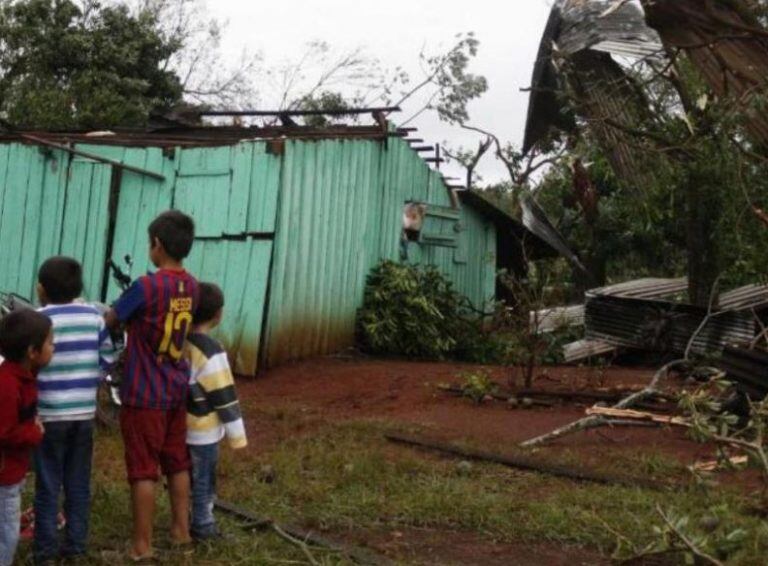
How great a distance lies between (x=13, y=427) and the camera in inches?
178

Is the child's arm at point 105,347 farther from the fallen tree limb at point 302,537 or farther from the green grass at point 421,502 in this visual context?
the fallen tree limb at point 302,537

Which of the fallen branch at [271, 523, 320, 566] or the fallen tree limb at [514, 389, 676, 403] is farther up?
the fallen tree limb at [514, 389, 676, 403]

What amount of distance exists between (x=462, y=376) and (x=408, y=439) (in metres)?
3.28

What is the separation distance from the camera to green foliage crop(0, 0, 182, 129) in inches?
919

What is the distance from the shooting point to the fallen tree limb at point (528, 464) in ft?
22.6

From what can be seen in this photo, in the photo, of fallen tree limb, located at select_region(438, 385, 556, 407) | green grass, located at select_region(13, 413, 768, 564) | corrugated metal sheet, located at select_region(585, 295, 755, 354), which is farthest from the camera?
corrugated metal sheet, located at select_region(585, 295, 755, 354)

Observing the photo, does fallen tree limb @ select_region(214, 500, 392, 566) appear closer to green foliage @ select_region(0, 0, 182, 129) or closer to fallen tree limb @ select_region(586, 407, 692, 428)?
fallen tree limb @ select_region(586, 407, 692, 428)

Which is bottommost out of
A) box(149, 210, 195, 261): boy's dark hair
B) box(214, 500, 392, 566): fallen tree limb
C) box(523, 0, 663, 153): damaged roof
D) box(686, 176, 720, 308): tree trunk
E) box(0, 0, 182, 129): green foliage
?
box(214, 500, 392, 566): fallen tree limb

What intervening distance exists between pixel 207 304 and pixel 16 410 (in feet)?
3.33

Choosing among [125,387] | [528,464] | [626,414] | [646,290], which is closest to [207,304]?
[125,387]

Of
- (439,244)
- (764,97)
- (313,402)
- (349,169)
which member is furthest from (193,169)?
(764,97)

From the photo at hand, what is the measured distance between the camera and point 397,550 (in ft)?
17.4

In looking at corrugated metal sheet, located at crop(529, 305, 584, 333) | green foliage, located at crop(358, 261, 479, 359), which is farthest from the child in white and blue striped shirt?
green foliage, located at crop(358, 261, 479, 359)

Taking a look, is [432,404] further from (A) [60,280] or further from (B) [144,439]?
(A) [60,280]
